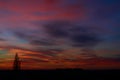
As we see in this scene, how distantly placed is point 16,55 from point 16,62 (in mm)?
1988

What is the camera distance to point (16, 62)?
79125 millimetres

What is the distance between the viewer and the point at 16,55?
7900 centimetres
